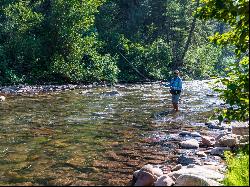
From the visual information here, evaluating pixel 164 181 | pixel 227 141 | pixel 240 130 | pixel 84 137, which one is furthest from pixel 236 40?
pixel 84 137

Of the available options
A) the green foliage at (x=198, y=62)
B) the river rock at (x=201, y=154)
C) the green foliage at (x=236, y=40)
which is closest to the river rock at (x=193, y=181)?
the green foliage at (x=236, y=40)

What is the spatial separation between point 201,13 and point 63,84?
87.0 feet

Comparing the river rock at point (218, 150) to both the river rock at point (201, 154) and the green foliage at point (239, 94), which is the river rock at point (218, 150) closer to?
the river rock at point (201, 154)

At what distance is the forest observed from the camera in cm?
3397

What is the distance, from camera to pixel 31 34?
116 ft

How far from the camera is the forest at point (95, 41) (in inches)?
1337

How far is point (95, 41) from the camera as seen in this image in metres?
40.2

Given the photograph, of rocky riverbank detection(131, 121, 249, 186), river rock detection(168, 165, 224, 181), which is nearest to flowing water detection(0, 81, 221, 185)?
rocky riverbank detection(131, 121, 249, 186)

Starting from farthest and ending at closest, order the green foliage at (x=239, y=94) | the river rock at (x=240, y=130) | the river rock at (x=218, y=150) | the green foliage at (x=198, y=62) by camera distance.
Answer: the green foliage at (x=198, y=62) → the river rock at (x=240, y=130) → the river rock at (x=218, y=150) → the green foliage at (x=239, y=94)

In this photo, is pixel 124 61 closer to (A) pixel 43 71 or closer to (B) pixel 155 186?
(A) pixel 43 71

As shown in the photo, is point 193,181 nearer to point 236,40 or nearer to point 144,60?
point 236,40

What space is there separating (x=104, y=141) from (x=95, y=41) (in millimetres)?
28531

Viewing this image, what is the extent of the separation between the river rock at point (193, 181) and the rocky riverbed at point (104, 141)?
0.04 m

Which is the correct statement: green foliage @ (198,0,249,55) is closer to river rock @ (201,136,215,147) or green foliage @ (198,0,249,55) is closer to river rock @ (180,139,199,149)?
river rock @ (180,139,199,149)
